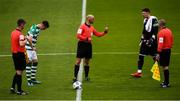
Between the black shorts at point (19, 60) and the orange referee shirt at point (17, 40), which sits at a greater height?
the orange referee shirt at point (17, 40)

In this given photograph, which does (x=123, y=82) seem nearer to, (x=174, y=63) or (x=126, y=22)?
(x=174, y=63)

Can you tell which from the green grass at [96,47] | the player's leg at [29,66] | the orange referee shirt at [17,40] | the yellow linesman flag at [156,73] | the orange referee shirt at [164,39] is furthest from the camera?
the player's leg at [29,66]

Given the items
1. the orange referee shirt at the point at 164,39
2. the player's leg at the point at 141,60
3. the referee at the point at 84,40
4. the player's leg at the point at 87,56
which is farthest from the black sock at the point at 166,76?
the player's leg at the point at 87,56

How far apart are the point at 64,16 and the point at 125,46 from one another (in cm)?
676

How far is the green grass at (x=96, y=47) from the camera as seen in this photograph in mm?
22812

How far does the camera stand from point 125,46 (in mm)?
30562

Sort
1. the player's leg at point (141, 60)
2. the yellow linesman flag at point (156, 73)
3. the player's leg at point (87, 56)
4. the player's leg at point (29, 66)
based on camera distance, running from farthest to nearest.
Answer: the player's leg at point (141, 60)
the player's leg at point (87, 56)
the player's leg at point (29, 66)
the yellow linesman flag at point (156, 73)

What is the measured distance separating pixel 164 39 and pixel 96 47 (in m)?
7.65

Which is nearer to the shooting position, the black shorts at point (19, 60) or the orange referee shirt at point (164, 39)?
the black shorts at point (19, 60)

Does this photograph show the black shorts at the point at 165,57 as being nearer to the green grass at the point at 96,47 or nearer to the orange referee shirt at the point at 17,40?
the green grass at the point at 96,47

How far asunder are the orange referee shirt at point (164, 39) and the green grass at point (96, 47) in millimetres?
1505

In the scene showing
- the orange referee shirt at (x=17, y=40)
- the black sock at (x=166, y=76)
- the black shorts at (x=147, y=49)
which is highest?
the orange referee shirt at (x=17, y=40)

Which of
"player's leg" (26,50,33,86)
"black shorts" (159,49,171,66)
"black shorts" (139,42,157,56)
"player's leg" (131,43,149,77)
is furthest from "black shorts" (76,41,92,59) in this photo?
"black shorts" (159,49,171,66)

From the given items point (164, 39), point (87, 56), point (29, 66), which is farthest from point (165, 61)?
point (29, 66)
